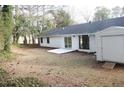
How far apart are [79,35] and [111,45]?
4.26 feet

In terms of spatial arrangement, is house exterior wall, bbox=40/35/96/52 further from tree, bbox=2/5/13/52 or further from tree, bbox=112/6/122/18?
tree, bbox=112/6/122/18

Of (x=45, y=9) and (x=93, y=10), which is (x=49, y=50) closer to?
(x=45, y=9)

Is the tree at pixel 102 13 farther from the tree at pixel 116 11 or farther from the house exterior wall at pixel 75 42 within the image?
the house exterior wall at pixel 75 42

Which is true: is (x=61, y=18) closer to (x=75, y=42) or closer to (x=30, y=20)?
(x=30, y=20)

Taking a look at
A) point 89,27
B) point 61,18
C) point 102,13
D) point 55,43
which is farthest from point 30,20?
point 102,13

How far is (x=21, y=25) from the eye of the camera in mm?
5004

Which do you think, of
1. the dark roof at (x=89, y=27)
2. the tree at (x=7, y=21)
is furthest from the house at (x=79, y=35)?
the tree at (x=7, y=21)

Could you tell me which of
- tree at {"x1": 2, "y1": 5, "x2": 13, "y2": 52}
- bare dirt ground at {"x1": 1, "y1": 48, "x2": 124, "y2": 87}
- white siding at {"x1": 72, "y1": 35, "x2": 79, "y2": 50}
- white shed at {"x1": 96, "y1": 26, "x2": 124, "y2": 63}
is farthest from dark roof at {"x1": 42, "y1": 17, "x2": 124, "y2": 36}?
tree at {"x1": 2, "y1": 5, "x2": 13, "y2": 52}

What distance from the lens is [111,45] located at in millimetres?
4914

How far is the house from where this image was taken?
4.89 metres

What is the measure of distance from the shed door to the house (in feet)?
0.79
